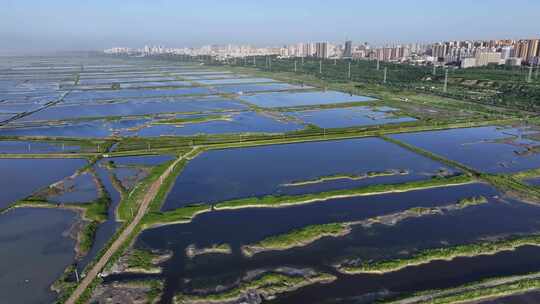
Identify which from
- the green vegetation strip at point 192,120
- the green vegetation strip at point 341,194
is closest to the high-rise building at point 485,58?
the green vegetation strip at point 192,120

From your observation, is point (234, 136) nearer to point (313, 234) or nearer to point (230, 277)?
point (313, 234)

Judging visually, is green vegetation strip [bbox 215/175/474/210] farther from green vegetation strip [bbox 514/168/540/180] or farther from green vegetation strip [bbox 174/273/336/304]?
green vegetation strip [bbox 174/273/336/304]

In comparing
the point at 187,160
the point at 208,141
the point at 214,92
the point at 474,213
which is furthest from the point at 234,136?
the point at 214,92

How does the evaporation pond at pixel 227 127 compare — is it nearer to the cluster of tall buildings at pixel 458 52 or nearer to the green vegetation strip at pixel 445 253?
the green vegetation strip at pixel 445 253

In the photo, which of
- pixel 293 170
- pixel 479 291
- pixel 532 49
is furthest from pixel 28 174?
pixel 532 49

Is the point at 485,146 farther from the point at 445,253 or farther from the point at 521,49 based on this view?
the point at 521,49
